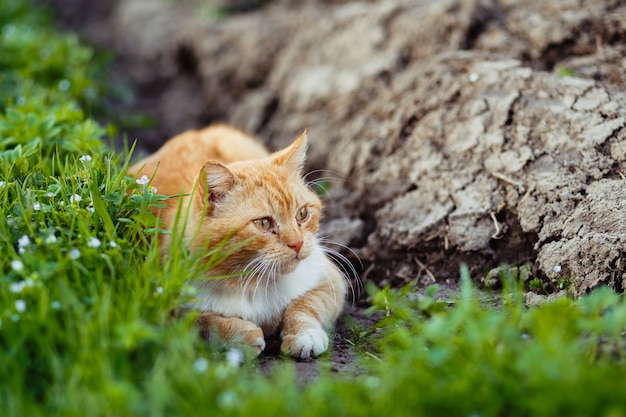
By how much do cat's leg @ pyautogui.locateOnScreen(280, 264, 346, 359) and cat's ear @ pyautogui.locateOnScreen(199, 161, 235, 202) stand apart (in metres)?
0.63

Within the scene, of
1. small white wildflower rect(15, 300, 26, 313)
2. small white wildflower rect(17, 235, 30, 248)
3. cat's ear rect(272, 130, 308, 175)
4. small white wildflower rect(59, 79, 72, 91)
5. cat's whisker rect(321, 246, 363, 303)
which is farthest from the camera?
small white wildflower rect(59, 79, 72, 91)

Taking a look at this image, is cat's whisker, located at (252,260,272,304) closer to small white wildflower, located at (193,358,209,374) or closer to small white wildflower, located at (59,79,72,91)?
small white wildflower, located at (193,358,209,374)

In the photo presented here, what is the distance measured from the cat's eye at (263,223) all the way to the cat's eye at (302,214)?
0.61ft

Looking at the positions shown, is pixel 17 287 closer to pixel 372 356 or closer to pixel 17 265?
pixel 17 265

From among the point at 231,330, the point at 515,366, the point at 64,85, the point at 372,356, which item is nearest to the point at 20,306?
the point at 231,330

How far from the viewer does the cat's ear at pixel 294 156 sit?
3123mm

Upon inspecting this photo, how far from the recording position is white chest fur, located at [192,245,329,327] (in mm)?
2766

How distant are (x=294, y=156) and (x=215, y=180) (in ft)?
1.70

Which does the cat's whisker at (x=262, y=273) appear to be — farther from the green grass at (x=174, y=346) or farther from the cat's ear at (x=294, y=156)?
the cat's ear at (x=294, y=156)

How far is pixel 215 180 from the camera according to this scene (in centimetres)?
281

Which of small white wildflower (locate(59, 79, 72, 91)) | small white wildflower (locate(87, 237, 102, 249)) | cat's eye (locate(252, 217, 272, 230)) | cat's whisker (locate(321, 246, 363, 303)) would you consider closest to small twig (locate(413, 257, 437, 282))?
cat's whisker (locate(321, 246, 363, 303))

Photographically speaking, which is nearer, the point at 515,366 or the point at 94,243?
the point at 515,366

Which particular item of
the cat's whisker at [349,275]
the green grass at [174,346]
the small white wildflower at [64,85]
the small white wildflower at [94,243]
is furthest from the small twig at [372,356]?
the small white wildflower at [64,85]

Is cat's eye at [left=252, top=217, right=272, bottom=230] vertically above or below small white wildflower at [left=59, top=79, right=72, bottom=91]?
below
